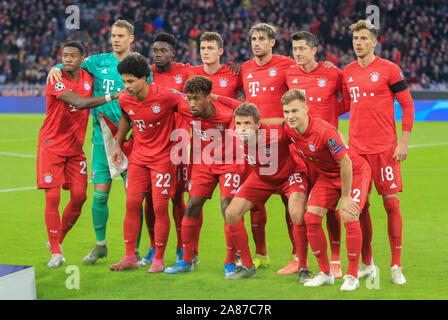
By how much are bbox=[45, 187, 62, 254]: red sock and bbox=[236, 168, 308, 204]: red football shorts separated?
6.42 ft

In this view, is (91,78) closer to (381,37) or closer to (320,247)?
(320,247)

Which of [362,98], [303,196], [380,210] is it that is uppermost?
[362,98]

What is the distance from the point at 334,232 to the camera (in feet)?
21.5

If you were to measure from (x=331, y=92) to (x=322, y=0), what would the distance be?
2529cm

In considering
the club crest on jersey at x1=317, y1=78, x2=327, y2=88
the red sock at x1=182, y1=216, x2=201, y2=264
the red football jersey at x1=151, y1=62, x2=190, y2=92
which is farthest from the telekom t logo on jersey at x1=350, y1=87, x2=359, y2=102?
the red sock at x1=182, y1=216, x2=201, y2=264

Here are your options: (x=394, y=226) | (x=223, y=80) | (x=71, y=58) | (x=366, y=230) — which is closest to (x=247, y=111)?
(x=223, y=80)

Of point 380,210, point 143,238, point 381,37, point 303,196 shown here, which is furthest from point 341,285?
point 381,37

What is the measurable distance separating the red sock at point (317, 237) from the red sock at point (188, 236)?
122cm

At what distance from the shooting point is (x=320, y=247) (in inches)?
237

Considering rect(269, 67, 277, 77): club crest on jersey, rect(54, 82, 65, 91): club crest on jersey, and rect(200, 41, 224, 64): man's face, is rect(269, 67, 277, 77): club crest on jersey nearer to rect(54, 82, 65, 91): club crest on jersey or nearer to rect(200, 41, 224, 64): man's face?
rect(200, 41, 224, 64): man's face

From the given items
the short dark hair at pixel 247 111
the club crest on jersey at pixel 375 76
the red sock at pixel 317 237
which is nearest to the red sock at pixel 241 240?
the red sock at pixel 317 237

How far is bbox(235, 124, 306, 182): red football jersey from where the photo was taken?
248 inches

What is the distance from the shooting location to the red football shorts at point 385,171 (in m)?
6.34
